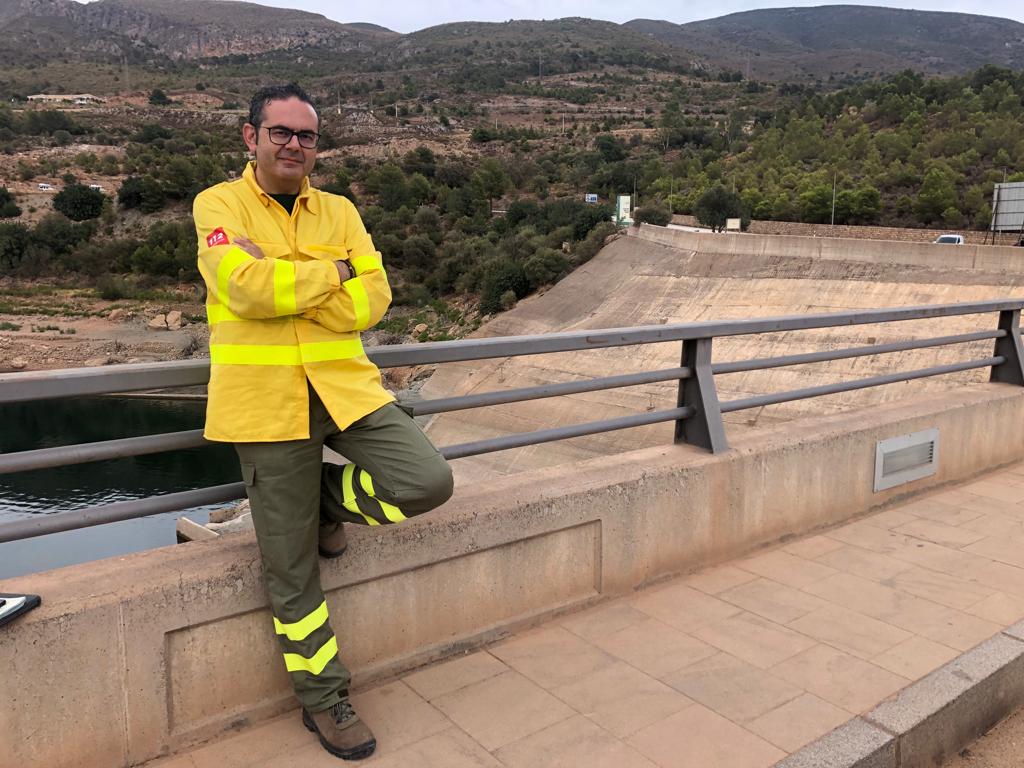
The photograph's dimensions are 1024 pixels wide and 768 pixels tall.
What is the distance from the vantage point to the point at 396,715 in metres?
2.93

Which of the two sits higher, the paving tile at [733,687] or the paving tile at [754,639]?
the paving tile at [733,687]

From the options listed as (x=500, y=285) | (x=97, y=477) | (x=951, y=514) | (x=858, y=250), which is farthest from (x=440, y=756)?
(x=500, y=285)

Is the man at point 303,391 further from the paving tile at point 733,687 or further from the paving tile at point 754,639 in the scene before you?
the paving tile at point 754,639

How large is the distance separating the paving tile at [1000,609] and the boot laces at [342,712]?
2818mm

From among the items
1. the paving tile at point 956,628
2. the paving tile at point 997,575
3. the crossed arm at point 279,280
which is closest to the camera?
the crossed arm at point 279,280

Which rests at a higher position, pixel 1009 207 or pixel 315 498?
pixel 315 498

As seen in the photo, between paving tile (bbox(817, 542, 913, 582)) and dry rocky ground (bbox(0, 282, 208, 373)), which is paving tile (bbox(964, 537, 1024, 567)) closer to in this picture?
paving tile (bbox(817, 542, 913, 582))

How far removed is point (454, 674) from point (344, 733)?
646 mm

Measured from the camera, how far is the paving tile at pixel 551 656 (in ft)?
10.6

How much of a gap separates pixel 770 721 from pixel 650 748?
0.48m

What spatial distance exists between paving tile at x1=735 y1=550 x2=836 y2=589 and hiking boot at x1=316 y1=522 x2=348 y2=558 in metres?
2.25

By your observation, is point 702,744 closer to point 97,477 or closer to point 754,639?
point 754,639

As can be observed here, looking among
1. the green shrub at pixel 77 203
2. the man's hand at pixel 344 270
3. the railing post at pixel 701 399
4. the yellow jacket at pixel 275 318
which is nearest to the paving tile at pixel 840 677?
the railing post at pixel 701 399

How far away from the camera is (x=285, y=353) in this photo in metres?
2.53
